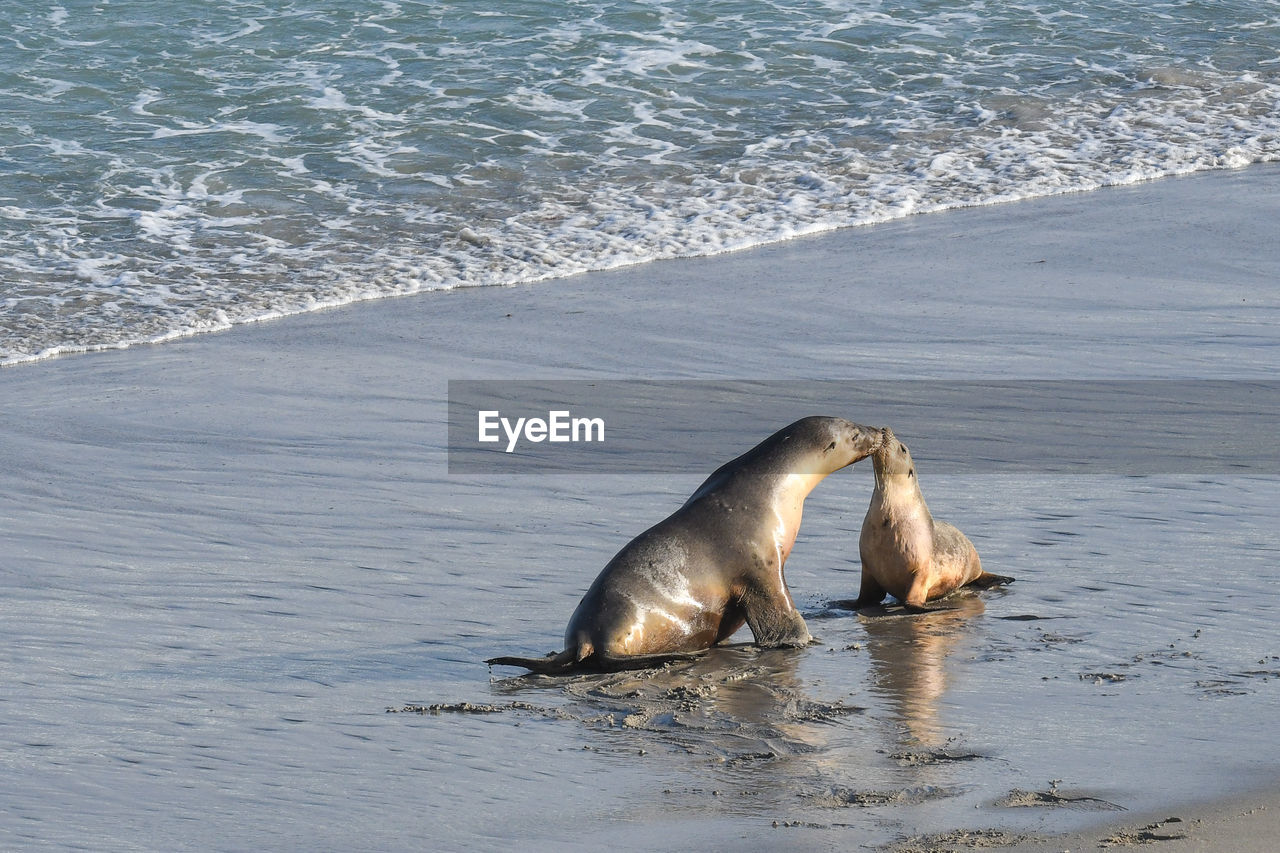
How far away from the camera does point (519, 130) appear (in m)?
13.3

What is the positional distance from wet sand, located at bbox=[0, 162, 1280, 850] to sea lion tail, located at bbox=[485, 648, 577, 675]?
0.23 ft

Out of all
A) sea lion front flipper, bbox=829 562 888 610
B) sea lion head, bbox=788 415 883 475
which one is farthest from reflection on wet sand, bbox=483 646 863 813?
sea lion head, bbox=788 415 883 475

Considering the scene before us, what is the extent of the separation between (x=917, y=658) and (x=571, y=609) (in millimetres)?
1078

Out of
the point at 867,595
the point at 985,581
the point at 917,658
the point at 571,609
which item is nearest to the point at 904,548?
the point at 867,595

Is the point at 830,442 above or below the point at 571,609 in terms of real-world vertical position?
above

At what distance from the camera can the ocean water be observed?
34.3 feet

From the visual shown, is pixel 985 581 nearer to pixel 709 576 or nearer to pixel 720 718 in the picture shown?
pixel 709 576

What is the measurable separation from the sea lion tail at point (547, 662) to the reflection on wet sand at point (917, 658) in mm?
815

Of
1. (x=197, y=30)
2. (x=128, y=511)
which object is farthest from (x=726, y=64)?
(x=128, y=511)

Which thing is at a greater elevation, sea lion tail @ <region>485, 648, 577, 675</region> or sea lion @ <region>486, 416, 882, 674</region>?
sea lion @ <region>486, 416, 882, 674</region>

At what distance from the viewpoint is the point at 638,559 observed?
4840 mm
